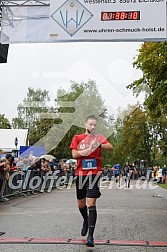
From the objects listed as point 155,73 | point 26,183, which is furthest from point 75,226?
point 26,183

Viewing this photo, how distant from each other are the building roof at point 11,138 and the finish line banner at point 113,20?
834 inches

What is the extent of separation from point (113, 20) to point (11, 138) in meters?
22.7

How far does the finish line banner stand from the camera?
31.8ft

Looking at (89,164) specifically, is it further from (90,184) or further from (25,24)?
(25,24)

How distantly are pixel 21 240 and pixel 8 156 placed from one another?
8.37 metres

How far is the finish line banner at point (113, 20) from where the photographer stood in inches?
381

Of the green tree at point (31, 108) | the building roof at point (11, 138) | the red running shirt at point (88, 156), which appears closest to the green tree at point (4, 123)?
the green tree at point (31, 108)

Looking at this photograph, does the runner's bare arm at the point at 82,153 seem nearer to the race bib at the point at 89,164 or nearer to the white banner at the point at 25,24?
the race bib at the point at 89,164

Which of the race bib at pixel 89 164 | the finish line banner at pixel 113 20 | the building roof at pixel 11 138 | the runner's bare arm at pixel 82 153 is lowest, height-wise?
the race bib at pixel 89 164

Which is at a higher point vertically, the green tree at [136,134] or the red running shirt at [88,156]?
the green tree at [136,134]

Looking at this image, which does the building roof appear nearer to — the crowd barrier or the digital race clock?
the crowd barrier

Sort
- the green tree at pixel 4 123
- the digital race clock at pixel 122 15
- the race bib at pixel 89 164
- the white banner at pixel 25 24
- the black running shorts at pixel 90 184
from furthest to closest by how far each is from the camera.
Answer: the green tree at pixel 4 123
the white banner at pixel 25 24
the digital race clock at pixel 122 15
the race bib at pixel 89 164
the black running shorts at pixel 90 184

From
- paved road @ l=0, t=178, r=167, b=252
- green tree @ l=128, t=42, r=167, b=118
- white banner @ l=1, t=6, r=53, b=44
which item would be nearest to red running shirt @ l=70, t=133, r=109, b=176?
paved road @ l=0, t=178, r=167, b=252

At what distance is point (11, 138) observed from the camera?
3145 cm
